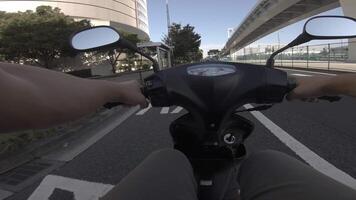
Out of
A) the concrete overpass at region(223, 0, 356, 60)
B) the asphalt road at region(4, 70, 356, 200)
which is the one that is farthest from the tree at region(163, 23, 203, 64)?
the asphalt road at region(4, 70, 356, 200)

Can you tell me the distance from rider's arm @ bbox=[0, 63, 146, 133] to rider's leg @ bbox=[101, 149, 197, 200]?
0.97 feet

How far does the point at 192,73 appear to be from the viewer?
168cm

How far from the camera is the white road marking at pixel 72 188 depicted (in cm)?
385

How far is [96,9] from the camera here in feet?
232

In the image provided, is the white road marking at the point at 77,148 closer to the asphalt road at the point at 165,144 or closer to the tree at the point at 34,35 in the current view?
the asphalt road at the point at 165,144

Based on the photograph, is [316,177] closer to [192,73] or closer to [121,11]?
[192,73]

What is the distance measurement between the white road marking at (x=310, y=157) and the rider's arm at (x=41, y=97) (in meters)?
2.22

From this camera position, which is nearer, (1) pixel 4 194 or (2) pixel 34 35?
(1) pixel 4 194

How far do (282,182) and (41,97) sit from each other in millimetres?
826

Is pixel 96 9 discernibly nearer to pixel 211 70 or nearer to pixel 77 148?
pixel 77 148

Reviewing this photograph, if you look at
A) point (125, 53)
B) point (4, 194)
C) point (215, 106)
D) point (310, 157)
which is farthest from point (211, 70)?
point (125, 53)

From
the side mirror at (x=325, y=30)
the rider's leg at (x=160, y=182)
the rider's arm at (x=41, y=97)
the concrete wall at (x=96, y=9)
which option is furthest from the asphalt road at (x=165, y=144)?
the concrete wall at (x=96, y=9)

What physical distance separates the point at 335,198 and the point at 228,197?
0.67 m

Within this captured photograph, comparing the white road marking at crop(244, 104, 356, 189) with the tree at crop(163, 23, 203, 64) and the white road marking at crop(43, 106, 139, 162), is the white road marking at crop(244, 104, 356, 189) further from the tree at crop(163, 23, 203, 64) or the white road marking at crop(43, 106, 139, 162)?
the tree at crop(163, 23, 203, 64)
